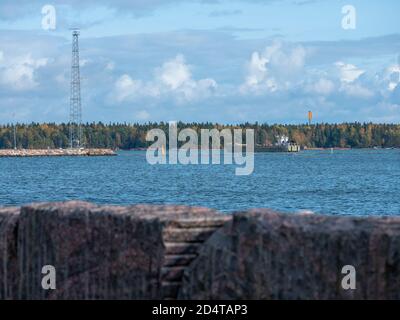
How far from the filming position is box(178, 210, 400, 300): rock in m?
5.89

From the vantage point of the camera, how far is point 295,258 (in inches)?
242

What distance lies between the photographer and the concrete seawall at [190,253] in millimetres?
5953

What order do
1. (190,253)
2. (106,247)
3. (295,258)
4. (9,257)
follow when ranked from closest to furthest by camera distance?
(295,258), (190,253), (106,247), (9,257)

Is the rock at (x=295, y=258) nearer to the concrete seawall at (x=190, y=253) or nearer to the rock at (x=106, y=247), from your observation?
the concrete seawall at (x=190, y=253)

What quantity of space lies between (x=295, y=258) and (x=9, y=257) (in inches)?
103

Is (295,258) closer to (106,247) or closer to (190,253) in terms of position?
(190,253)

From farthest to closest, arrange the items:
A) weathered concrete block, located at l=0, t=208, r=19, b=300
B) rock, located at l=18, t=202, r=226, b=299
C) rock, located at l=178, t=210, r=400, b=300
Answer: weathered concrete block, located at l=0, t=208, r=19, b=300 → rock, located at l=18, t=202, r=226, b=299 → rock, located at l=178, t=210, r=400, b=300

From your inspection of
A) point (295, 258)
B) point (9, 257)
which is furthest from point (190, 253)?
point (9, 257)

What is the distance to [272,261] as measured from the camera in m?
6.24

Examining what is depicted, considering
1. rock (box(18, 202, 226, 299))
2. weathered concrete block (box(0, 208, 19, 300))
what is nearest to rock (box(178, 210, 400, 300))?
rock (box(18, 202, 226, 299))

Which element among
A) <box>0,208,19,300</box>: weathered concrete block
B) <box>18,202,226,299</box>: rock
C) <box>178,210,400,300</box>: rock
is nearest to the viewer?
<box>178,210,400,300</box>: rock

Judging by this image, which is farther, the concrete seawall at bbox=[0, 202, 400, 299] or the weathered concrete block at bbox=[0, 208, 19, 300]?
the weathered concrete block at bbox=[0, 208, 19, 300]

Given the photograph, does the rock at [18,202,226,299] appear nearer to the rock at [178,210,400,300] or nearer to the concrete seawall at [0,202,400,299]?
the concrete seawall at [0,202,400,299]
